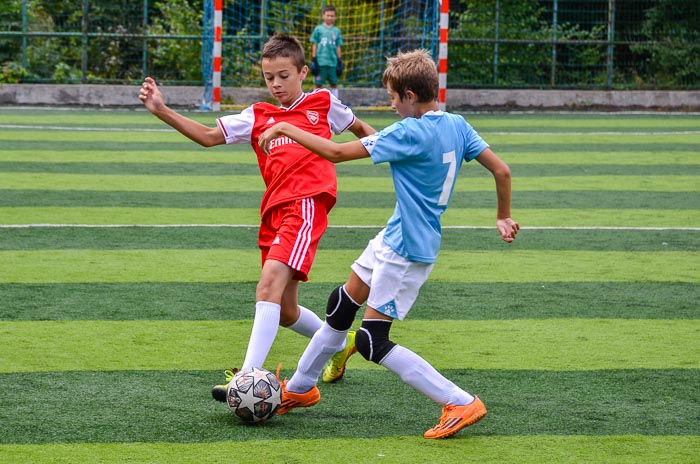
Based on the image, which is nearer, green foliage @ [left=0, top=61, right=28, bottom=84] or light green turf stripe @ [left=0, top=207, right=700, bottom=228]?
light green turf stripe @ [left=0, top=207, right=700, bottom=228]

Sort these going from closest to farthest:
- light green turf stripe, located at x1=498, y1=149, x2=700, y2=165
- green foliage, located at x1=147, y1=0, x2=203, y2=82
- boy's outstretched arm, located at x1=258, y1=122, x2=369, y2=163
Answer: boy's outstretched arm, located at x1=258, y1=122, x2=369, y2=163 < light green turf stripe, located at x1=498, y1=149, x2=700, y2=165 < green foliage, located at x1=147, y1=0, x2=203, y2=82

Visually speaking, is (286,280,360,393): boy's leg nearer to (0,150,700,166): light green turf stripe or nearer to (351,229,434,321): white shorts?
(351,229,434,321): white shorts

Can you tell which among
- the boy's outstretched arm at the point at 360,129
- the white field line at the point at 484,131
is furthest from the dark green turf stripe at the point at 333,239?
the white field line at the point at 484,131

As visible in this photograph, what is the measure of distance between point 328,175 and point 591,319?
2404mm

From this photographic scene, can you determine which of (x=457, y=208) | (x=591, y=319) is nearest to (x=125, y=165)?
(x=457, y=208)

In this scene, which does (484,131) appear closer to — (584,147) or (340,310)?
(584,147)

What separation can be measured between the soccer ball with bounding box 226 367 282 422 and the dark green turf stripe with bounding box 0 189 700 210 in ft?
20.9

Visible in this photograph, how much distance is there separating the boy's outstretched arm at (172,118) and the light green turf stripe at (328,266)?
262 centimetres

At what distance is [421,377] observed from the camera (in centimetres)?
489

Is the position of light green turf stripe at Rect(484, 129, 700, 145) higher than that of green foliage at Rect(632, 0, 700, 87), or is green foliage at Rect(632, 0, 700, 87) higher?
green foliage at Rect(632, 0, 700, 87)

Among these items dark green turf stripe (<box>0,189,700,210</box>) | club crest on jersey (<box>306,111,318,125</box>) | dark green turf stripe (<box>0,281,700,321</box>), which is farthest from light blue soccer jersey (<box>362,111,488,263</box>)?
dark green turf stripe (<box>0,189,700,210</box>)

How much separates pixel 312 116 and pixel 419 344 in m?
1.58

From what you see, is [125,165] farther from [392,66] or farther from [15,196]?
[392,66]

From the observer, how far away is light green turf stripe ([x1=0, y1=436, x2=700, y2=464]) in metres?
4.54
